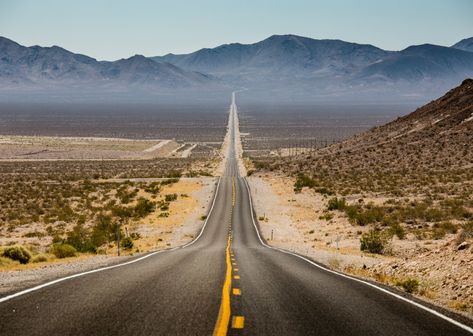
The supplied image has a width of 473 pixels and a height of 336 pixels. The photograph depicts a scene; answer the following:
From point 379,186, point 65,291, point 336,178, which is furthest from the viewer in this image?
point 336,178

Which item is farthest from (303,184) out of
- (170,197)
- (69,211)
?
(69,211)

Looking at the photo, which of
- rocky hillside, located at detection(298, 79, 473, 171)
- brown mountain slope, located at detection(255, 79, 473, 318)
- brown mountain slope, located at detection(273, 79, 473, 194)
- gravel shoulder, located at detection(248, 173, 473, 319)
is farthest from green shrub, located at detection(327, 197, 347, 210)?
rocky hillside, located at detection(298, 79, 473, 171)

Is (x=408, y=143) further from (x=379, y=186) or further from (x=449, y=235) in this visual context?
(x=449, y=235)

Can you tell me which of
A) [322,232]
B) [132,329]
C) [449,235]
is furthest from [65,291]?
[322,232]

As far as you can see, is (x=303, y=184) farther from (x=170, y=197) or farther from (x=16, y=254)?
(x=16, y=254)

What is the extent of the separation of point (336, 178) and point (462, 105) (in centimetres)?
3762

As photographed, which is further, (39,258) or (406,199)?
(406,199)

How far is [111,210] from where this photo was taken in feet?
182

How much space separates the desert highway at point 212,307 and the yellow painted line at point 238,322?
0.06ft

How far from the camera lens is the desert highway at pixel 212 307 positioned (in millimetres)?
8062

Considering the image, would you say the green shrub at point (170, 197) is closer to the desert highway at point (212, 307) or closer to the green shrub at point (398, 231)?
the green shrub at point (398, 231)

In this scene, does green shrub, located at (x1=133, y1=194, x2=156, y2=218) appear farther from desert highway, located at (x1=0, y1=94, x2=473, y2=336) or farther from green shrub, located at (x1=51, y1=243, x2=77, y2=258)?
desert highway, located at (x1=0, y1=94, x2=473, y2=336)

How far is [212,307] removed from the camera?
9461 mm

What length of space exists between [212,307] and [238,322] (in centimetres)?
113
